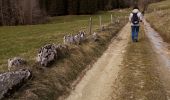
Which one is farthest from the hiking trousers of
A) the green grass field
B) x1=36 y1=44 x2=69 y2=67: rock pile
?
x1=36 y1=44 x2=69 y2=67: rock pile

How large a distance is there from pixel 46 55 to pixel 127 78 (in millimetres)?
3463

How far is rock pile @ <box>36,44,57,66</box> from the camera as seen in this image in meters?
14.4

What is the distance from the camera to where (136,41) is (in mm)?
25672

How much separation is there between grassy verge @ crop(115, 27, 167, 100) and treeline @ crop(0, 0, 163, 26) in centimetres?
6844

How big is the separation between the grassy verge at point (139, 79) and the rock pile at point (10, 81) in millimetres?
3268

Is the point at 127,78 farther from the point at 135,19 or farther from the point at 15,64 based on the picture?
the point at 135,19

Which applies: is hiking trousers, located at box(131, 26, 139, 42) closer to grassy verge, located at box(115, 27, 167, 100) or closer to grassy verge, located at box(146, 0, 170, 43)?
grassy verge, located at box(146, 0, 170, 43)

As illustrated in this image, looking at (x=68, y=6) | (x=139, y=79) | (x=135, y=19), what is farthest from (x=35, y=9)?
(x=139, y=79)

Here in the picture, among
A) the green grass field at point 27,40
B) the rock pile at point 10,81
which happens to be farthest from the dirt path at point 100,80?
the green grass field at point 27,40

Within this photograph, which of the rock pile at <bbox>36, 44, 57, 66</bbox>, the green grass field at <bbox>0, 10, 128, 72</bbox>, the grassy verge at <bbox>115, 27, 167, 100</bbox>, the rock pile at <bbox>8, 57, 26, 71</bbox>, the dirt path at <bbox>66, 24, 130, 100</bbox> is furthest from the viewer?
the green grass field at <bbox>0, 10, 128, 72</bbox>

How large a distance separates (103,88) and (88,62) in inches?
195

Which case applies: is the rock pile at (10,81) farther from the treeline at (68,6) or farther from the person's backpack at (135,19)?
the treeline at (68,6)

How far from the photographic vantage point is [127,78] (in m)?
14.4

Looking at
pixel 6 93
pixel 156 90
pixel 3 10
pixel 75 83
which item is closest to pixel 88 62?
pixel 75 83
